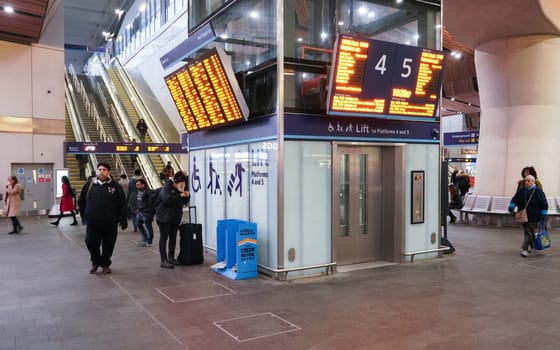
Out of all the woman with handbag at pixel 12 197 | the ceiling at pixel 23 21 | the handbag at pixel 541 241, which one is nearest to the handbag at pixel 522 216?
the handbag at pixel 541 241

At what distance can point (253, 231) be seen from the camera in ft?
23.8

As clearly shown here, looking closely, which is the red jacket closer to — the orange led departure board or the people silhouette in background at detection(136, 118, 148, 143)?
the orange led departure board

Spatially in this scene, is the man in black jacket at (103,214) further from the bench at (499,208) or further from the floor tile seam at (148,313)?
the bench at (499,208)

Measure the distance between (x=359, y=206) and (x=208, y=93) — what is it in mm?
3377

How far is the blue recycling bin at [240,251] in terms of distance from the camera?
712 cm

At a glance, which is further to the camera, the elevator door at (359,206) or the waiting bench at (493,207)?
the waiting bench at (493,207)

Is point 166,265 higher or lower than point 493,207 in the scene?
lower

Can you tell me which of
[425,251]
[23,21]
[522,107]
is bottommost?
[425,251]

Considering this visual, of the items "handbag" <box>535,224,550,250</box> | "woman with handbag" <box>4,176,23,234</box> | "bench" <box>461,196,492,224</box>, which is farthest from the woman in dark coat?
"handbag" <box>535,224,550,250</box>

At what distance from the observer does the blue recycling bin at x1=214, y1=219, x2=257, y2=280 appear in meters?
7.12

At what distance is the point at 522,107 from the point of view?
44.3 feet

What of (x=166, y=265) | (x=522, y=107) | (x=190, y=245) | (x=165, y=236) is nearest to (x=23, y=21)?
(x=165, y=236)

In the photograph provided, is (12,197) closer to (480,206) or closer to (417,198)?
(417,198)

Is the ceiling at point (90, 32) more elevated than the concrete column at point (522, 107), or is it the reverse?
the ceiling at point (90, 32)
